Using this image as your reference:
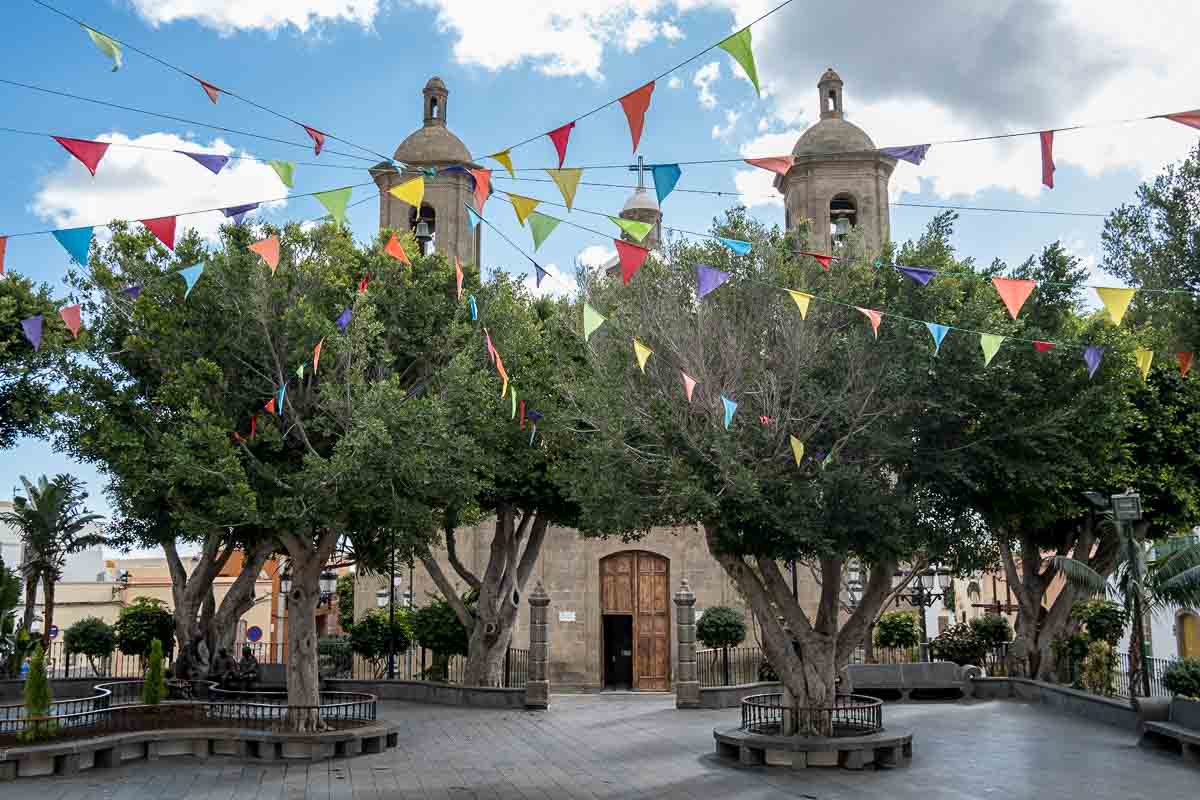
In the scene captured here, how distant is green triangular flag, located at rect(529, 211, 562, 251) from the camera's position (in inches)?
472

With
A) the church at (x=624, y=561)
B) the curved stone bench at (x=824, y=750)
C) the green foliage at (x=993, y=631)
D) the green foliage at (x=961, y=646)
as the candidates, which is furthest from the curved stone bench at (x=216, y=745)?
the green foliage at (x=993, y=631)

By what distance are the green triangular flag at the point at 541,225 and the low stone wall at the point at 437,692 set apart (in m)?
13.6

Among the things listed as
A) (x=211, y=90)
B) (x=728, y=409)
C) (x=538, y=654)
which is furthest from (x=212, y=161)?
(x=538, y=654)

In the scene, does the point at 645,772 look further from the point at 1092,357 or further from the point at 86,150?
the point at 86,150

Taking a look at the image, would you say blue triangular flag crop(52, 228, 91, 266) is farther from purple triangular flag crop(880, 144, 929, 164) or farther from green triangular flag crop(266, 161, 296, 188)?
purple triangular flag crop(880, 144, 929, 164)

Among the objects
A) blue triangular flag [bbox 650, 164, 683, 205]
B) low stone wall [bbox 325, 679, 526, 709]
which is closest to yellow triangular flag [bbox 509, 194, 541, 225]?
blue triangular flag [bbox 650, 164, 683, 205]

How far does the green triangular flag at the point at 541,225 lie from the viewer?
11984 millimetres

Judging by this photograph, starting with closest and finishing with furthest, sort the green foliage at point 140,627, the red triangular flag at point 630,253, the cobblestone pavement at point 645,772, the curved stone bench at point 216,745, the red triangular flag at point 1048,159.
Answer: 1. the red triangular flag at point 1048,159
2. the red triangular flag at point 630,253
3. the cobblestone pavement at point 645,772
4. the curved stone bench at point 216,745
5. the green foliage at point 140,627

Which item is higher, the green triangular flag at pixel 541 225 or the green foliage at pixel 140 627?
the green triangular flag at pixel 541 225

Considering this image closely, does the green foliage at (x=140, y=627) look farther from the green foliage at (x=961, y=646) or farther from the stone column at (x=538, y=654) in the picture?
the green foliage at (x=961, y=646)

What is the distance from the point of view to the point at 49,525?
29500 mm

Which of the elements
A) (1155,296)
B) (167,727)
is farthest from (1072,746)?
(167,727)

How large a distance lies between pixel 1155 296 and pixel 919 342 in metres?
6.47

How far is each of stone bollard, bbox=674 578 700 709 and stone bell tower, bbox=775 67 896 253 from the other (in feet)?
46.8
